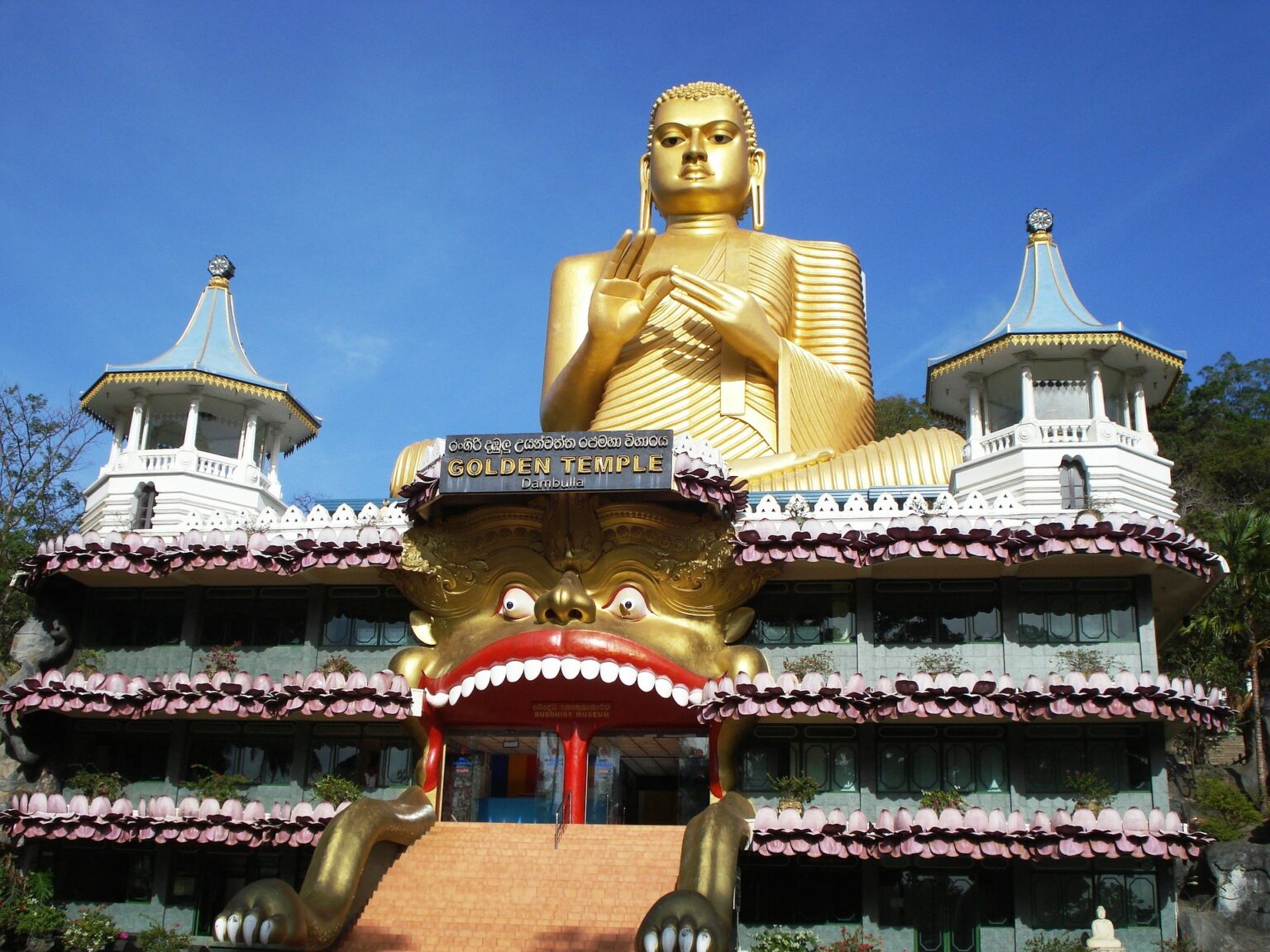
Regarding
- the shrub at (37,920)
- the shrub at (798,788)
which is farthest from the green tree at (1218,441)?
the shrub at (37,920)

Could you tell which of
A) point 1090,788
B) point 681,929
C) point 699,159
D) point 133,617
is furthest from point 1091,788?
point 699,159

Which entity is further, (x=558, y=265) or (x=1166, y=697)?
(x=558, y=265)

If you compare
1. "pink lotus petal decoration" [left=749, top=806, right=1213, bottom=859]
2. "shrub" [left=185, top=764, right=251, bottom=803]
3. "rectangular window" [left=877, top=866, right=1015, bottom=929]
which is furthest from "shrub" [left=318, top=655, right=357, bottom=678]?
"rectangular window" [left=877, top=866, right=1015, bottom=929]

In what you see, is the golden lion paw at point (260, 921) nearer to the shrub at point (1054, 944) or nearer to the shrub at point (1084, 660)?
the shrub at point (1054, 944)

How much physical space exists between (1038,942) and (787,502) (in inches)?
306

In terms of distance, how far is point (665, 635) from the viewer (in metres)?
21.3

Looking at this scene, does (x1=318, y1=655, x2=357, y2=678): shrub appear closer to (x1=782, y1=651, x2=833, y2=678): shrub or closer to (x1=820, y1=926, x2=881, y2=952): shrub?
A: (x1=782, y1=651, x2=833, y2=678): shrub

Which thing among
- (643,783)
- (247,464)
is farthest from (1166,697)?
(247,464)

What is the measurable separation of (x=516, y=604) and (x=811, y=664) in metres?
4.84

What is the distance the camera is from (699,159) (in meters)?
30.7

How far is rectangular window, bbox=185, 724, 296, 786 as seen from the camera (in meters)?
22.8

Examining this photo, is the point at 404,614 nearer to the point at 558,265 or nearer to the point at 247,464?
the point at 247,464

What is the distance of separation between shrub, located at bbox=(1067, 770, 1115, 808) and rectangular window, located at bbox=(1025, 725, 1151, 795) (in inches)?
3.8

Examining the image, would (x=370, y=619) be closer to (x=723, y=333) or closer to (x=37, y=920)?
(x=37, y=920)
